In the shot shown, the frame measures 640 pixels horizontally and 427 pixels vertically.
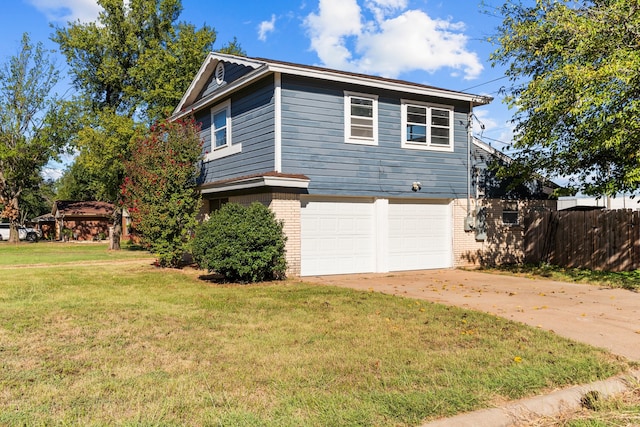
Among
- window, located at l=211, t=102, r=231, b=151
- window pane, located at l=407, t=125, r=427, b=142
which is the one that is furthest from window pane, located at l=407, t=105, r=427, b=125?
window, located at l=211, t=102, r=231, b=151

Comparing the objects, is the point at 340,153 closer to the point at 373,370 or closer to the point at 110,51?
the point at 373,370

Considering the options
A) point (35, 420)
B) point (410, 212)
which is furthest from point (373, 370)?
point (410, 212)

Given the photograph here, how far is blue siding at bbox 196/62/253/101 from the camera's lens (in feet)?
47.9

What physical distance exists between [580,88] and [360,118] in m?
5.50

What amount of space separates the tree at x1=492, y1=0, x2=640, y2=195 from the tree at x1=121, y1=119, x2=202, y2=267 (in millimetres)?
9544

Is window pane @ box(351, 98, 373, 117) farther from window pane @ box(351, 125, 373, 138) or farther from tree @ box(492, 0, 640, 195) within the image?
tree @ box(492, 0, 640, 195)

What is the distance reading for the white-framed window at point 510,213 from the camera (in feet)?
53.8

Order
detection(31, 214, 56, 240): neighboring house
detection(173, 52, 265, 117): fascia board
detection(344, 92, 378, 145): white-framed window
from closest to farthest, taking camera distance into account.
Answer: detection(344, 92, 378, 145): white-framed window, detection(173, 52, 265, 117): fascia board, detection(31, 214, 56, 240): neighboring house

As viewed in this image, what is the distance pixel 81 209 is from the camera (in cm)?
4416

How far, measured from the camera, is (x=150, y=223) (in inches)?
545

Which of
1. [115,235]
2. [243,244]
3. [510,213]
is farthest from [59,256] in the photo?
[510,213]

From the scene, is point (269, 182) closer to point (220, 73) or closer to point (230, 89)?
point (230, 89)

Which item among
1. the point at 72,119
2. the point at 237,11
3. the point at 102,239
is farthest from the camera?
the point at 102,239

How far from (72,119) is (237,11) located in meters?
22.1
